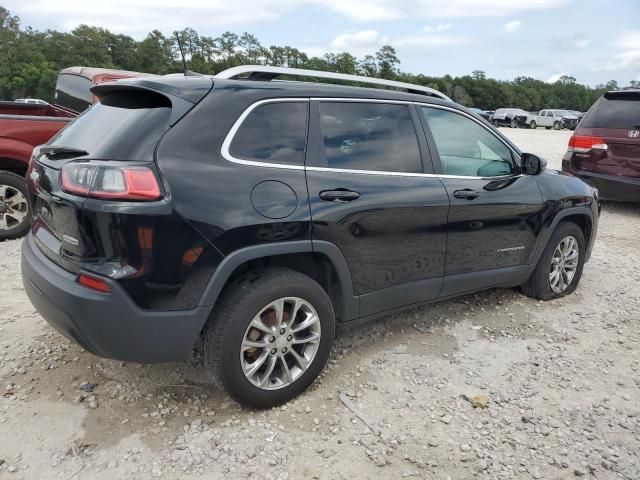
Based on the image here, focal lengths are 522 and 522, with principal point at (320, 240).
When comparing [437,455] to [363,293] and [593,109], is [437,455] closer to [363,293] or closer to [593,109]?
[363,293]

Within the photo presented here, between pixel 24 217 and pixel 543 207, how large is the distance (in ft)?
17.4

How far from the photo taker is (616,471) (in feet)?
8.30

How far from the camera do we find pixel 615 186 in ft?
24.1

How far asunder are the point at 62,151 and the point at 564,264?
4030mm

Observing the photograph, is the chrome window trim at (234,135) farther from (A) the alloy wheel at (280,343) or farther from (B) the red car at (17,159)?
(B) the red car at (17,159)

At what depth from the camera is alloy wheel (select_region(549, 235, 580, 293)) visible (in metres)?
4.52

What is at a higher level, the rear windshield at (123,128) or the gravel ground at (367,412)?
the rear windshield at (123,128)

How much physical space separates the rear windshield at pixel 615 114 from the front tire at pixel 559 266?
3.55 m

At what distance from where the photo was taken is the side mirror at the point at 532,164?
4035mm

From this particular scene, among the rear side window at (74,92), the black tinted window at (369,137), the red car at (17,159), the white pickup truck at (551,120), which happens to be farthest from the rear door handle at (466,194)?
the white pickup truck at (551,120)

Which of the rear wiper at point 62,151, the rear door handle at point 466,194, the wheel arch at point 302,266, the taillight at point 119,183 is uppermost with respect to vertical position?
the rear wiper at point 62,151

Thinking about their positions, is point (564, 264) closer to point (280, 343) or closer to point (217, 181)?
point (280, 343)

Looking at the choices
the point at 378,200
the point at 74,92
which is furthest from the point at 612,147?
the point at 74,92

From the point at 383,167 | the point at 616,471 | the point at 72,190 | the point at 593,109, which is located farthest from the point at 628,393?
the point at 593,109
